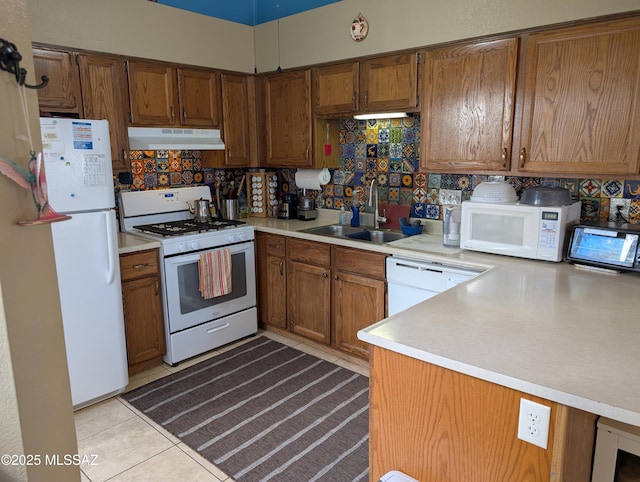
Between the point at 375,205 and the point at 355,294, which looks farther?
the point at 375,205

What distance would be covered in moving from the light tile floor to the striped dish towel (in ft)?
2.71

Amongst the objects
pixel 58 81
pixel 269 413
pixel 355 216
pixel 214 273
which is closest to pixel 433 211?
pixel 355 216

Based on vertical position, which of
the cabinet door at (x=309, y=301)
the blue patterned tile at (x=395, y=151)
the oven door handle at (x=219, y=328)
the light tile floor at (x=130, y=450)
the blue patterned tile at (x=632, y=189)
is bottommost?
the light tile floor at (x=130, y=450)

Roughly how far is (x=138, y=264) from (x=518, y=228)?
239 centimetres

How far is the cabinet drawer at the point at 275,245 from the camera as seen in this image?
3.62 metres

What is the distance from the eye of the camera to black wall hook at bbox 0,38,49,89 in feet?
2.83

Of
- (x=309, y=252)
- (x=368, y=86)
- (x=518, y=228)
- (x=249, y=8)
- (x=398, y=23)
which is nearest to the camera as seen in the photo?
(x=518, y=228)

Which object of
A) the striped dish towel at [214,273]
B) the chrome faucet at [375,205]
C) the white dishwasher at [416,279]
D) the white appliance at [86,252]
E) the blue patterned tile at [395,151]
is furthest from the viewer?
the chrome faucet at [375,205]

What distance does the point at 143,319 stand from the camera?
3.13m

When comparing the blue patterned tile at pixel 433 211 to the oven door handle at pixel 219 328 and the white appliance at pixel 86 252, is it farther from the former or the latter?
the white appliance at pixel 86 252

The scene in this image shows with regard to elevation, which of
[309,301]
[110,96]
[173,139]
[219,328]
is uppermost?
[110,96]

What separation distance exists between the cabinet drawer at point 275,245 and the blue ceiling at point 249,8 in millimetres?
1919

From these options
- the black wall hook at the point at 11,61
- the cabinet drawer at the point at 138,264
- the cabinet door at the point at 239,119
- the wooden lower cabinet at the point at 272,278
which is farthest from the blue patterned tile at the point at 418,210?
the black wall hook at the point at 11,61

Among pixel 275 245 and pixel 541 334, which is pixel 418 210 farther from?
pixel 541 334
